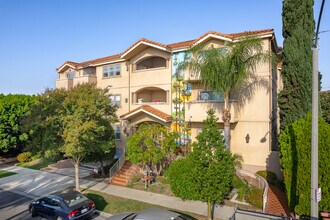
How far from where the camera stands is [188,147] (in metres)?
20.4

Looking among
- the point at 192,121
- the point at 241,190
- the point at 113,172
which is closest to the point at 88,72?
the point at 113,172

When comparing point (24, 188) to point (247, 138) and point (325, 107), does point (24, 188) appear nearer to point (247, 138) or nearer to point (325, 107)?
point (247, 138)

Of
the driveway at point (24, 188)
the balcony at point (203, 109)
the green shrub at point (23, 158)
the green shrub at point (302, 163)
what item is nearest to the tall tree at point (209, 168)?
the green shrub at point (302, 163)

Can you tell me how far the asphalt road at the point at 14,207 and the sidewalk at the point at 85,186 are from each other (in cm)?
79

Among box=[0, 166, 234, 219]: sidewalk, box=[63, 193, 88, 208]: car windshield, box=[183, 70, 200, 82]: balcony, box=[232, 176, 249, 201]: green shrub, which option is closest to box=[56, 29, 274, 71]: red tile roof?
box=[183, 70, 200, 82]: balcony

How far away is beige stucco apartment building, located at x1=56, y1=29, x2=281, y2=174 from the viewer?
58.5 ft

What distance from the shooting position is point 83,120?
15961 millimetres

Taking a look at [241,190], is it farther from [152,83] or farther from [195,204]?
[152,83]

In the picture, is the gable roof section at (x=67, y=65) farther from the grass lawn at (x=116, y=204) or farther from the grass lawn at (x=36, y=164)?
the grass lawn at (x=116, y=204)

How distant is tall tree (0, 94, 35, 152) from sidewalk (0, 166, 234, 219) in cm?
401

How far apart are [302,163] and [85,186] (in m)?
14.3

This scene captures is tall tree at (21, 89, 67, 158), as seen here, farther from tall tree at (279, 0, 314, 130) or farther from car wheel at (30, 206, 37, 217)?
tall tree at (279, 0, 314, 130)

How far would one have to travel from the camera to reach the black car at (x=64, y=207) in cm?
1198

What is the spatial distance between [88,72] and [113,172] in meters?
13.7
